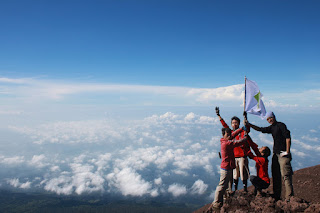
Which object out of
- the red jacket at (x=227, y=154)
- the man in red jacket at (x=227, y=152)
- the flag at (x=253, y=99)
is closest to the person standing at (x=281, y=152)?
the flag at (x=253, y=99)

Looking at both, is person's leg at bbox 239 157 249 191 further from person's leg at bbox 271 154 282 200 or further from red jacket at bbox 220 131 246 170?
red jacket at bbox 220 131 246 170

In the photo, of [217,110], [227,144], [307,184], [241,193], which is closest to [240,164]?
[241,193]

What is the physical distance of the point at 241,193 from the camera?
9664mm

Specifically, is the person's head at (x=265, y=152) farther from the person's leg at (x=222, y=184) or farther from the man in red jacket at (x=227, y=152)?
the person's leg at (x=222, y=184)

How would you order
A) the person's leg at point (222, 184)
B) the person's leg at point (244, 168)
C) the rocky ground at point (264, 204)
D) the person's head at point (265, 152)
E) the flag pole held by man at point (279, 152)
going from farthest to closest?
1. the person's leg at point (244, 168)
2. the person's head at point (265, 152)
3. the person's leg at point (222, 184)
4. the flag pole held by man at point (279, 152)
5. the rocky ground at point (264, 204)

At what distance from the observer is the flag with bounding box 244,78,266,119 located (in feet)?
31.3

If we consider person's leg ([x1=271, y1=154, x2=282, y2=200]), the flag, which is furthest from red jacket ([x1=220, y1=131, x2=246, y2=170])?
the flag

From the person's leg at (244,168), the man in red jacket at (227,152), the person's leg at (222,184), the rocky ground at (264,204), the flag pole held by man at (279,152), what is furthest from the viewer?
the person's leg at (244,168)

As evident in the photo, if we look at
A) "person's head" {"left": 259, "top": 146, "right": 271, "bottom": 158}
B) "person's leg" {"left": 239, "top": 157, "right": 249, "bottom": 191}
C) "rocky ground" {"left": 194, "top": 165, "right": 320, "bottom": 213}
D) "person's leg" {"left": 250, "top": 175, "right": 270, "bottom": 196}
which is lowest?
"rocky ground" {"left": 194, "top": 165, "right": 320, "bottom": 213}

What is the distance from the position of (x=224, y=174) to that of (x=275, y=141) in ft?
9.04

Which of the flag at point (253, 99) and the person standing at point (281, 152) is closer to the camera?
the person standing at point (281, 152)

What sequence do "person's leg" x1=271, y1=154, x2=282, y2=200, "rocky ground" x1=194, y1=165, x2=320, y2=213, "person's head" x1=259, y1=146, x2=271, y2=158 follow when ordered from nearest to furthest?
"rocky ground" x1=194, y1=165, x2=320, y2=213 → "person's leg" x1=271, y1=154, x2=282, y2=200 → "person's head" x1=259, y1=146, x2=271, y2=158

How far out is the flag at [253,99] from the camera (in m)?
9.54

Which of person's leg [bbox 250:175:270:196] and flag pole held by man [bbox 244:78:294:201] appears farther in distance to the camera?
person's leg [bbox 250:175:270:196]
